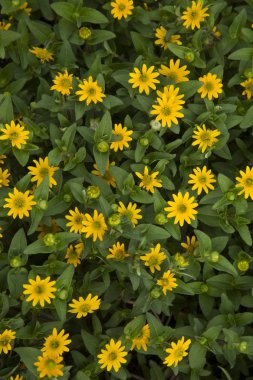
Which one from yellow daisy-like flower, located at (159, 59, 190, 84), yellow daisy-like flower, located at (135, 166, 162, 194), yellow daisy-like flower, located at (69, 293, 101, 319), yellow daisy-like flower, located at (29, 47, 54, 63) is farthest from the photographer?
yellow daisy-like flower, located at (29, 47, 54, 63)

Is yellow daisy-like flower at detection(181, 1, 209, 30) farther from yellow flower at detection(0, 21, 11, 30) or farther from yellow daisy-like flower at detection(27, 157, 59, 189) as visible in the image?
yellow daisy-like flower at detection(27, 157, 59, 189)

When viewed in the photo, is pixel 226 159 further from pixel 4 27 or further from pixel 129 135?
pixel 4 27

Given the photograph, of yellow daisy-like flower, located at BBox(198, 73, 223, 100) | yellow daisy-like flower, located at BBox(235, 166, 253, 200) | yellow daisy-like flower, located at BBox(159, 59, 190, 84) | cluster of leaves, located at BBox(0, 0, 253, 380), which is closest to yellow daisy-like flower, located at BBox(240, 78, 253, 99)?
cluster of leaves, located at BBox(0, 0, 253, 380)

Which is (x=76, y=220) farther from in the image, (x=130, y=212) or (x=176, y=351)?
(x=176, y=351)

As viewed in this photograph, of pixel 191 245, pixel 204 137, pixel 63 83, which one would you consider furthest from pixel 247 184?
pixel 63 83

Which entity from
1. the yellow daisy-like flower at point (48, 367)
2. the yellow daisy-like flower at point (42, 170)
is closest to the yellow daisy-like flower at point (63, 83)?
the yellow daisy-like flower at point (42, 170)

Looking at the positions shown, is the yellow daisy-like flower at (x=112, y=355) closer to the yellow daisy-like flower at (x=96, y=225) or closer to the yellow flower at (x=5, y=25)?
the yellow daisy-like flower at (x=96, y=225)
